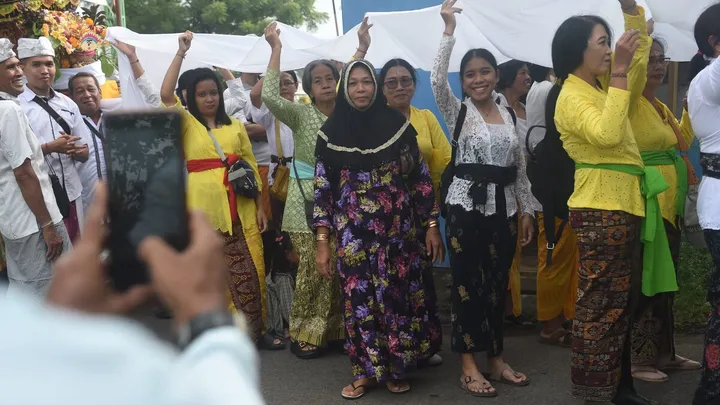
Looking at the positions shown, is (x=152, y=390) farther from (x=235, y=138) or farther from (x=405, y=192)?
(x=235, y=138)

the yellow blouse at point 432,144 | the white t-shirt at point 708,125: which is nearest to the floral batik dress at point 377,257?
the yellow blouse at point 432,144

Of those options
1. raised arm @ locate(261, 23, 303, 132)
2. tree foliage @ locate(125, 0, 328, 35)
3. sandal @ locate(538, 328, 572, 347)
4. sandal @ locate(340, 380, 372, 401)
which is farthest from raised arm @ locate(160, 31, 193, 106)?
tree foliage @ locate(125, 0, 328, 35)

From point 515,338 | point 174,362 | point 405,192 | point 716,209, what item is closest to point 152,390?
point 174,362

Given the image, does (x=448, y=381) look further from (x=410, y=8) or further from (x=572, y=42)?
→ (x=410, y=8)

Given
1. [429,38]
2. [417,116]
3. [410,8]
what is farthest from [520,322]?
[410,8]

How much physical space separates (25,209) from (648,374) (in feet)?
12.0

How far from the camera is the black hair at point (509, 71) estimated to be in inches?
230

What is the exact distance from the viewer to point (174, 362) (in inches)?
41.1

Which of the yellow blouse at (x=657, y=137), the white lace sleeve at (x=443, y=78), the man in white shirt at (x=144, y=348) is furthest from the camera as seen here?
the white lace sleeve at (x=443, y=78)

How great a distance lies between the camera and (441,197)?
15.1ft

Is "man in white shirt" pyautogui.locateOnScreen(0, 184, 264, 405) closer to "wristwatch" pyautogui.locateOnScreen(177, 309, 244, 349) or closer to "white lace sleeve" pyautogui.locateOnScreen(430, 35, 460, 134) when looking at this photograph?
"wristwatch" pyautogui.locateOnScreen(177, 309, 244, 349)

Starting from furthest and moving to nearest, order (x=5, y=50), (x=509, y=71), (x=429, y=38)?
(x=509, y=71), (x=429, y=38), (x=5, y=50)

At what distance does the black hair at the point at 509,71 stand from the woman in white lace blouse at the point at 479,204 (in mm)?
1332

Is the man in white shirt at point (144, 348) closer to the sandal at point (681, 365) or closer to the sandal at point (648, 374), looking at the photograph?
the sandal at point (648, 374)
